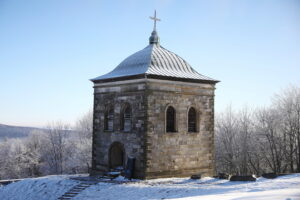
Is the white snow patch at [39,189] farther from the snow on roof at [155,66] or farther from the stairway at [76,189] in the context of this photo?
the snow on roof at [155,66]

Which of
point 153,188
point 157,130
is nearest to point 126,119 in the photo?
point 157,130

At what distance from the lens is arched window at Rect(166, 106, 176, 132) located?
1906cm

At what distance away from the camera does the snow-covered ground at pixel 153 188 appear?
13.4 metres

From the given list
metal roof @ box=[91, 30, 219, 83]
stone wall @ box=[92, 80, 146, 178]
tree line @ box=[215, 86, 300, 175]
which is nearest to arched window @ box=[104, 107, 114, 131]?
stone wall @ box=[92, 80, 146, 178]

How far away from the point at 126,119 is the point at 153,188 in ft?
17.5

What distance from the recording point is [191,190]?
570 inches

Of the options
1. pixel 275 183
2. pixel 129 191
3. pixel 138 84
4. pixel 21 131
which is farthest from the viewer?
pixel 21 131

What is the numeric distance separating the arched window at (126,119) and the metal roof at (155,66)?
6.54 feet

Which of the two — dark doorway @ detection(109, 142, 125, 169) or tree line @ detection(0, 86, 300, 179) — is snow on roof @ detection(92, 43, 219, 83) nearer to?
dark doorway @ detection(109, 142, 125, 169)

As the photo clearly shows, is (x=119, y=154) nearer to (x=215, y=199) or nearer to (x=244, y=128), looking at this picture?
(x=215, y=199)

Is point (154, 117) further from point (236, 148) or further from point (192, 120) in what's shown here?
point (236, 148)

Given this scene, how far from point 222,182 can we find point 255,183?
1.98 meters

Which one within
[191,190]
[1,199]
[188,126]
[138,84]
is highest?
[138,84]

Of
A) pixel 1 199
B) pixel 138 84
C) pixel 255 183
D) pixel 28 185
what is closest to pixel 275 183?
pixel 255 183
